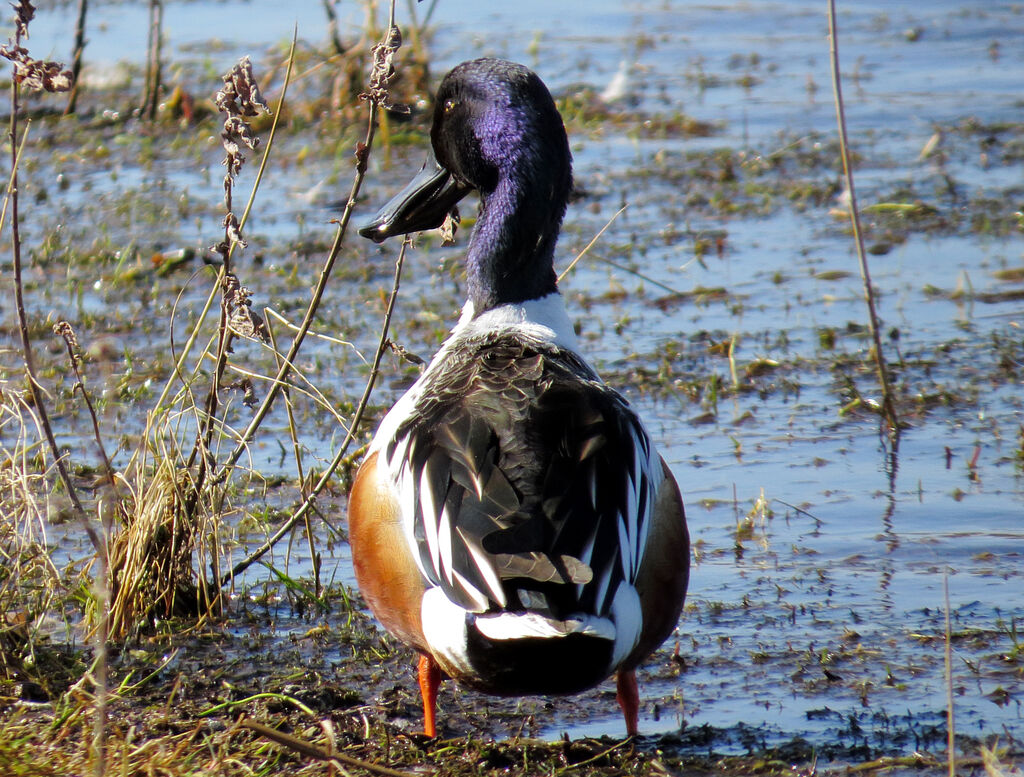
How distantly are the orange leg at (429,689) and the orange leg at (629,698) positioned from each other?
1.32ft

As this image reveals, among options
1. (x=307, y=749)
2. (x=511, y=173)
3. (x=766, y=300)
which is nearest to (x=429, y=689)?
(x=307, y=749)

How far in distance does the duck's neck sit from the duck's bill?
1.10 feet

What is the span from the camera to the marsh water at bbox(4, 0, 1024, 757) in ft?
12.1

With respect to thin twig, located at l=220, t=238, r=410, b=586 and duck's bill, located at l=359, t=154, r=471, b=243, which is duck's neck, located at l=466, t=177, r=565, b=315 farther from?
duck's bill, located at l=359, t=154, r=471, b=243

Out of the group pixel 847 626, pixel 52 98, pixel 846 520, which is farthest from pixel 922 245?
pixel 52 98

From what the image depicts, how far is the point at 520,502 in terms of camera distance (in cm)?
284

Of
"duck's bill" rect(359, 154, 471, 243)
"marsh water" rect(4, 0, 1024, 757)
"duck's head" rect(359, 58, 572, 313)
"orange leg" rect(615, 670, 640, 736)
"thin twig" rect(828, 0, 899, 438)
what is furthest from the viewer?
"thin twig" rect(828, 0, 899, 438)

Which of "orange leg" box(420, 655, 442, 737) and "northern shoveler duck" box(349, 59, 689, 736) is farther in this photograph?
"orange leg" box(420, 655, 442, 737)

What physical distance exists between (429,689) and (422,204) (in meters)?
1.45

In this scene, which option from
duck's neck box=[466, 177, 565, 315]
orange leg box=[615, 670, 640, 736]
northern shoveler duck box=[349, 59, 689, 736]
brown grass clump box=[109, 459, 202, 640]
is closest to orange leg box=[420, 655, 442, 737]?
northern shoveler duck box=[349, 59, 689, 736]

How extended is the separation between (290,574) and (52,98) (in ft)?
20.1

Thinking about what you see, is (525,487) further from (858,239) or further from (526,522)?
(858,239)

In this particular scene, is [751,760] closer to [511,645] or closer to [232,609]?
[511,645]

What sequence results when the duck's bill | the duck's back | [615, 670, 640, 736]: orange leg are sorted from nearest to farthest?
the duck's back
[615, 670, 640, 736]: orange leg
the duck's bill
